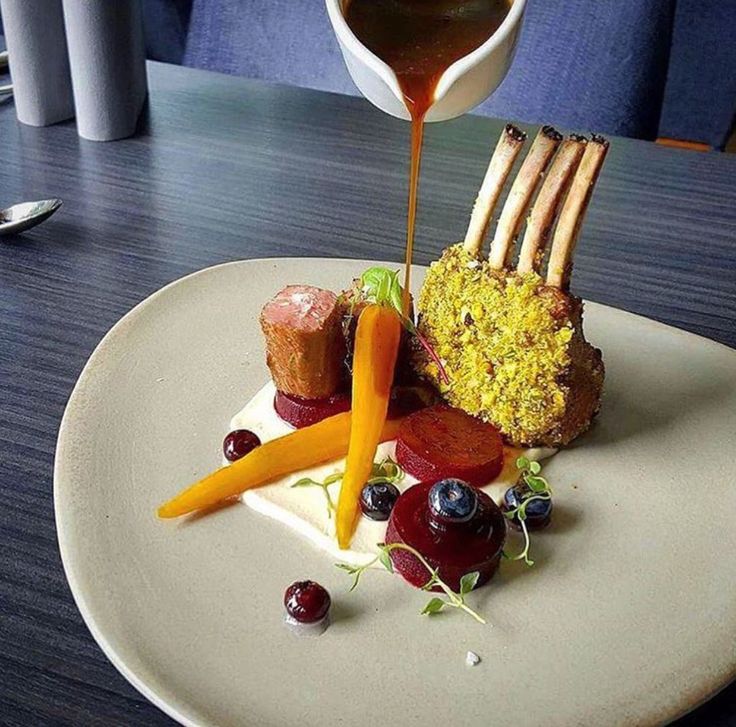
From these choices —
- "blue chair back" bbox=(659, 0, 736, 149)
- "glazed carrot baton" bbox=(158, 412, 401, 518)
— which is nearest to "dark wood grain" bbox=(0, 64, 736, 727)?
"glazed carrot baton" bbox=(158, 412, 401, 518)

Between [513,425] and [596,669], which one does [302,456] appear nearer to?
[513,425]

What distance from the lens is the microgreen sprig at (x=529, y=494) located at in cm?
86

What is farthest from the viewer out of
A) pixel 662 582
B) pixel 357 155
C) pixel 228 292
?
pixel 357 155

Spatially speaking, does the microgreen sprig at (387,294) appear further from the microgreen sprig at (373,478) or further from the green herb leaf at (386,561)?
the green herb leaf at (386,561)

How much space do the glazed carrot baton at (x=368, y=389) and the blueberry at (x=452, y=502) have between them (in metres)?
0.09

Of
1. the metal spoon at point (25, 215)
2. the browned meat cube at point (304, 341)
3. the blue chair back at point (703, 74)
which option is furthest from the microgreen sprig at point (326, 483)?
the blue chair back at point (703, 74)

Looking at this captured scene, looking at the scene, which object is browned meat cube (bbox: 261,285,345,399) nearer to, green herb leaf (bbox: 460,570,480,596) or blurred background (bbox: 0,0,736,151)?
green herb leaf (bbox: 460,570,480,596)

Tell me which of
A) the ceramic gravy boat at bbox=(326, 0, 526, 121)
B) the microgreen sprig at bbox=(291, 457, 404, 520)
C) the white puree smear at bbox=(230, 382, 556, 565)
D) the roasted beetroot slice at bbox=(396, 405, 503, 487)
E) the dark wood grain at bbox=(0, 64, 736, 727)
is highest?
the ceramic gravy boat at bbox=(326, 0, 526, 121)

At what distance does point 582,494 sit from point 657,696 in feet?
0.76

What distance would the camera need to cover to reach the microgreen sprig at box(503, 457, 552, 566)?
34.0 inches

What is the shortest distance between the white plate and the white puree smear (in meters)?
0.01

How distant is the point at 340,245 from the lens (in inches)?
57.0

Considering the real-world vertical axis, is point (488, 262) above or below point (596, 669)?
above

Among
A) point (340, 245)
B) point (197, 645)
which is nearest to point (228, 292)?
point (340, 245)
